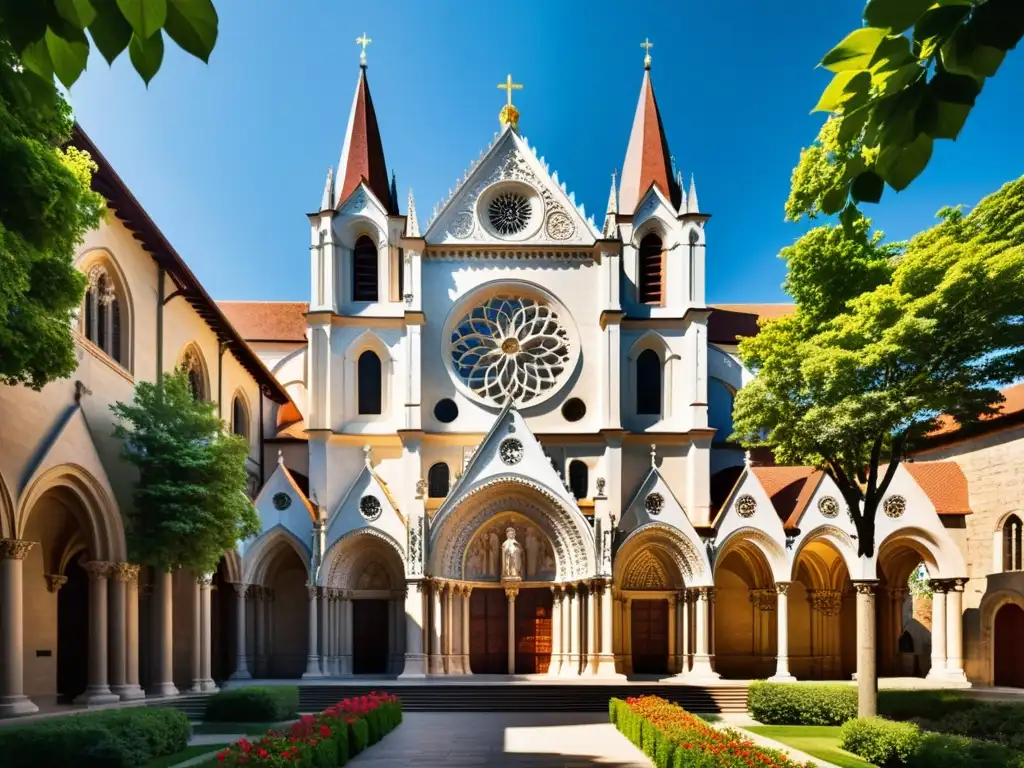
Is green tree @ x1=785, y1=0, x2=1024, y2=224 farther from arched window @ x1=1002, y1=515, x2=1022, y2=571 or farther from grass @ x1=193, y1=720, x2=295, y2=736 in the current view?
arched window @ x1=1002, y1=515, x2=1022, y2=571

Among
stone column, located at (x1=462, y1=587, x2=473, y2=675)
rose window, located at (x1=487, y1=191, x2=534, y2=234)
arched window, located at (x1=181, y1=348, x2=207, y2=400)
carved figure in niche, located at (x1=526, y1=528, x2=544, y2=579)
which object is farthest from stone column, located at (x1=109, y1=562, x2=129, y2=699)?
rose window, located at (x1=487, y1=191, x2=534, y2=234)

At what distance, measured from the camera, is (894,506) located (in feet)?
116

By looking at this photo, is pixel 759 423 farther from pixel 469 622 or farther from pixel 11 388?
pixel 11 388

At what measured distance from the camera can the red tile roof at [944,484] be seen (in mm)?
35562

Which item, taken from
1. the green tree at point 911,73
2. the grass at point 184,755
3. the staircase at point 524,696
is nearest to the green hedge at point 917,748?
the staircase at point 524,696

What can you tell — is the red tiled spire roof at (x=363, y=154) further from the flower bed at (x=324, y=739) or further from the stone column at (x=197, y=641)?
the flower bed at (x=324, y=739)

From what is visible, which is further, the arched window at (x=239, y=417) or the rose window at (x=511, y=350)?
the rose window at (x=511, y=350)

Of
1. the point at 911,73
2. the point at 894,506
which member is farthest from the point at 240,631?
the point at 911,73

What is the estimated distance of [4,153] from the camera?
43.7 feet

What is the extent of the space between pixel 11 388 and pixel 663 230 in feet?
94.3

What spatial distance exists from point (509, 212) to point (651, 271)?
714 cm

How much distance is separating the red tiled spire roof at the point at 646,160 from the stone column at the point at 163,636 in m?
25.8

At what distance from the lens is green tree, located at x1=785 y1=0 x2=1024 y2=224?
303 cm

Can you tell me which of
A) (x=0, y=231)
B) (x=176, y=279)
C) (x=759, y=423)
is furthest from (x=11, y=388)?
(x=759, y=423)
